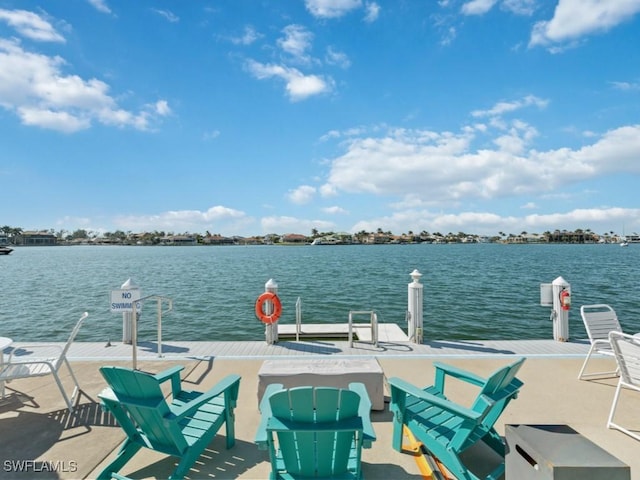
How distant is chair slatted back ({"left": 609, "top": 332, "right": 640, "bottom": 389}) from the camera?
3.02 metres

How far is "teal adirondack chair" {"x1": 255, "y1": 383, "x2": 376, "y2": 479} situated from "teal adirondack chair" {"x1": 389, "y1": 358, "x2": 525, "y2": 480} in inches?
22.9

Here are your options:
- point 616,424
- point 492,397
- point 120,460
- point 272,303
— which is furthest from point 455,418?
point 272,303

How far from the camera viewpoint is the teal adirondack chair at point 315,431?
6.15 feet

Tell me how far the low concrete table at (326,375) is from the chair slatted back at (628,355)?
2.03m

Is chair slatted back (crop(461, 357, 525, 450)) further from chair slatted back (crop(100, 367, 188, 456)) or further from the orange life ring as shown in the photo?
the orange life ring

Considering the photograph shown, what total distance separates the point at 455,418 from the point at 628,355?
179 cm

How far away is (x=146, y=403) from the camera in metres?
2.13

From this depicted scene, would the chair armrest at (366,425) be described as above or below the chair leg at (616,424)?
above

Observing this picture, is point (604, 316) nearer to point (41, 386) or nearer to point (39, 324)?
point (41, 386)

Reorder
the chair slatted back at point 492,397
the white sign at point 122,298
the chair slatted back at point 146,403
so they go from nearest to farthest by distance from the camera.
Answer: the chair slatted back at point 146,403 → the chair slatted back at point 492,397 → the white sign at point 122,298

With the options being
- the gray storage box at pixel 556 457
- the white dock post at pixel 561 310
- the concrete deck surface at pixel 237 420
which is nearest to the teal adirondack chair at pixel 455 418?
the concrete deck surface at pixel 237 420

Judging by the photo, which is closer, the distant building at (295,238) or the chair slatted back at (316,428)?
Answer: the chair slatted back at (316,428)

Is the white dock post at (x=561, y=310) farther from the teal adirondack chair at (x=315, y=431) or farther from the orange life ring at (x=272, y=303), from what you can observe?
the teal adirondack chair at (x=315, y=431)

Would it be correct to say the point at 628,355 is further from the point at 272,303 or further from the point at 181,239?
the point at 181,239
